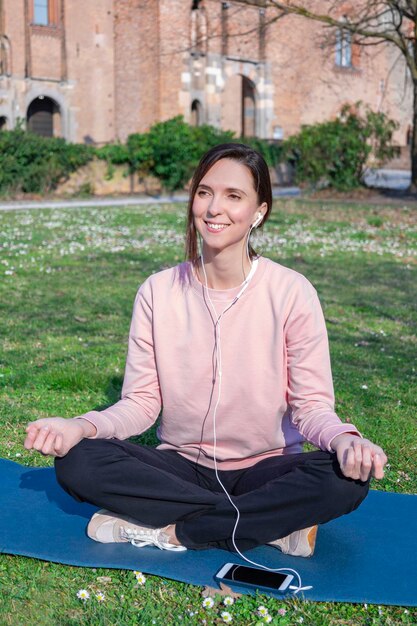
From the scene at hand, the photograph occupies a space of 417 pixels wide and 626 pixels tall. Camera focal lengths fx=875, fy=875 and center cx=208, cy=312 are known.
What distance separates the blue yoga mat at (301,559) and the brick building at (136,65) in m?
24.7

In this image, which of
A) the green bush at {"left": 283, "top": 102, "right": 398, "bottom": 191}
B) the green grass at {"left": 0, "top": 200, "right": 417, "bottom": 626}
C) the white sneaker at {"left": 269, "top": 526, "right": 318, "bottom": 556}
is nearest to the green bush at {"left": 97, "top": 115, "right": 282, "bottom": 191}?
the green bush at {"left": 283, "top": 102, "right": 398, "bottom": 191}

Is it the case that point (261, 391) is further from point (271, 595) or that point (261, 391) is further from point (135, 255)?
point (135, 255)

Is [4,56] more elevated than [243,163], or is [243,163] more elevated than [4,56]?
[4,56]

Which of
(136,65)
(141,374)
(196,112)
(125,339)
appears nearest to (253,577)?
(141,374)

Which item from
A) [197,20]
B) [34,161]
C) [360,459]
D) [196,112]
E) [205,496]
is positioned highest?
[197,20]

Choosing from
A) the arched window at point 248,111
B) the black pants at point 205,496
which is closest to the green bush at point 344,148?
the arched window at point 248,111

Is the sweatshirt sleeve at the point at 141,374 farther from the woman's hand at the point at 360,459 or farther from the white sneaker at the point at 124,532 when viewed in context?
the woman's hand at the point at 360,459

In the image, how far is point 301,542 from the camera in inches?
125

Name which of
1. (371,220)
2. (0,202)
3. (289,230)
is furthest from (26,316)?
(0,202)

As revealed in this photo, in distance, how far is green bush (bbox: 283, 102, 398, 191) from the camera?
70.4 ft

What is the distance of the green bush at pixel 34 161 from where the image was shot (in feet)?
71.1

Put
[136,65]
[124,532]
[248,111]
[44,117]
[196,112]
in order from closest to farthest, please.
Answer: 1. [124,532]
2. [44,117]
3. [136,65]
4. [196,112]
5. [248,111]

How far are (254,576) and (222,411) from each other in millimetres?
660

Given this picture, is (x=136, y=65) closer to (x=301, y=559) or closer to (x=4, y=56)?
(x=4, y=56)
